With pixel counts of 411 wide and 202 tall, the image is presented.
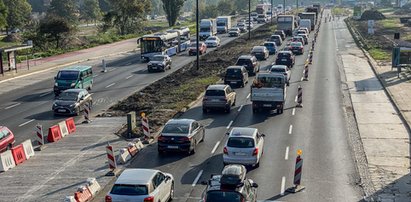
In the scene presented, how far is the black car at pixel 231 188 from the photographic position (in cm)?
1798

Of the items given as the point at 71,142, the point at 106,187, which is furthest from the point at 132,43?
the point at 106,187

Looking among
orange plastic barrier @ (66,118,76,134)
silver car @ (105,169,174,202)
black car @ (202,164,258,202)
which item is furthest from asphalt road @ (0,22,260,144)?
black car @ (202,164,258,202)

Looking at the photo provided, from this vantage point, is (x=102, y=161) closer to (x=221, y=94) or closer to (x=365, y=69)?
(x=221, y=94)

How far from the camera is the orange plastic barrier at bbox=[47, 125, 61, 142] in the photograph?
30.5 metres

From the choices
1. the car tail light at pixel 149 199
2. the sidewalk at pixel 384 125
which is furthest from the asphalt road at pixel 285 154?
the car tail light at pixel 149 199

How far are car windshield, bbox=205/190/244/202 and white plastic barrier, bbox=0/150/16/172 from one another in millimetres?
11234

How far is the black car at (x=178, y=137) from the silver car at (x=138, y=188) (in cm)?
689

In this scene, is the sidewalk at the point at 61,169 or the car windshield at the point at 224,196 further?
the sidewalk at the point at 61,169

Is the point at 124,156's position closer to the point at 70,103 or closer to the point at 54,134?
the point at 54,134

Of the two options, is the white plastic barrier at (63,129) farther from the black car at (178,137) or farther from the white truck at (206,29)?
the white truck at (206,29)

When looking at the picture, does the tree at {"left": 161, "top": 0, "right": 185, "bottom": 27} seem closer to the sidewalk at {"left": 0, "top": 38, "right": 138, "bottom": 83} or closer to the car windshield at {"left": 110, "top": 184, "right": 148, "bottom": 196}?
the sidewalk at {"left": 0, "top": 38, "right": 138, "bottom": 83}

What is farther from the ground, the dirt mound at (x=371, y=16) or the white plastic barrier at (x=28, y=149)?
the dirt mound at (x=371, y=16)

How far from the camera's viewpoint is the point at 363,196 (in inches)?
862

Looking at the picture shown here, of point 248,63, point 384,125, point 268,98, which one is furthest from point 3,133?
point 248,63
